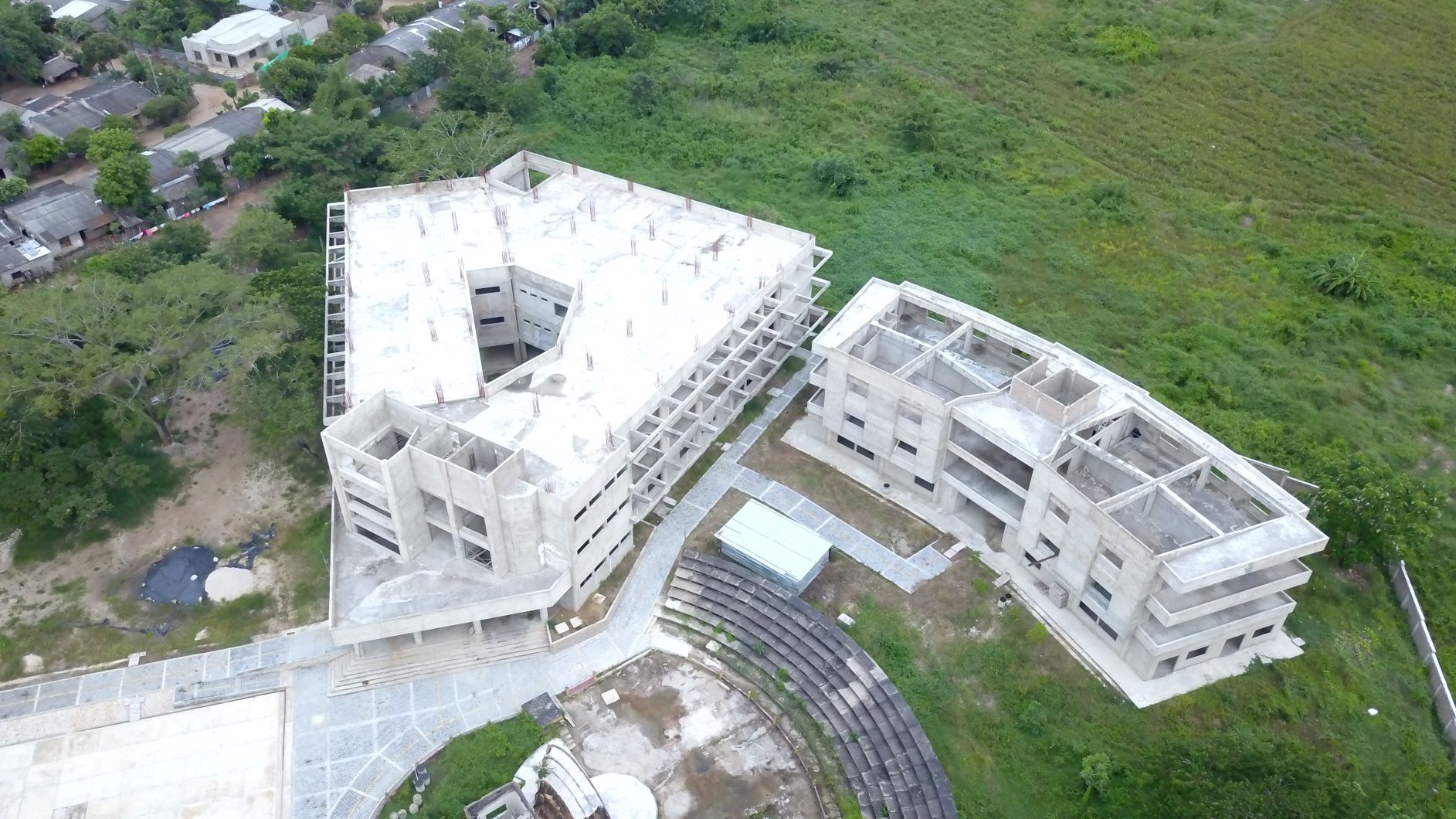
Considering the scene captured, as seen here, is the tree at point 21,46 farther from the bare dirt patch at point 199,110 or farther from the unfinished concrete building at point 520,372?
the unfinished concrete building at point 520,372

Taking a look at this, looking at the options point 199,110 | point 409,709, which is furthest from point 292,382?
point 199,110

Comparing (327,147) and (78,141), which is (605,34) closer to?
(327,147)

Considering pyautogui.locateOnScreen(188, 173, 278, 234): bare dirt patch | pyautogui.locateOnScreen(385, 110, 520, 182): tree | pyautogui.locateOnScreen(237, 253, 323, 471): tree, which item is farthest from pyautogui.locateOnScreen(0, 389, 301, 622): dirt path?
pyautogui.locateOnScreen(385, 110, 520, 182): tree

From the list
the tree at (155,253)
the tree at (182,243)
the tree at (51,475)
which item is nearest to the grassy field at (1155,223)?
the tree at (182,243)

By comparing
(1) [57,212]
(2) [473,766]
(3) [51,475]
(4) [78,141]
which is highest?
(4) [78,141]

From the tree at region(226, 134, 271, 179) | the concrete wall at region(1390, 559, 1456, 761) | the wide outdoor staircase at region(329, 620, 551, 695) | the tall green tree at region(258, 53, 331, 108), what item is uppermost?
the tall green tree at region(258, 53, 331, 108)

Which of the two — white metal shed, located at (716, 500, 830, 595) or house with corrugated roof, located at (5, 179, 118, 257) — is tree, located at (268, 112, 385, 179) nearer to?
house with corrugated roof, located at (5, 179, 118, 257)

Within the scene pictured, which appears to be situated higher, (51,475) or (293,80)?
(293,80)

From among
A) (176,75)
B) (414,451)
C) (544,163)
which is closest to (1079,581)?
(414,451)
